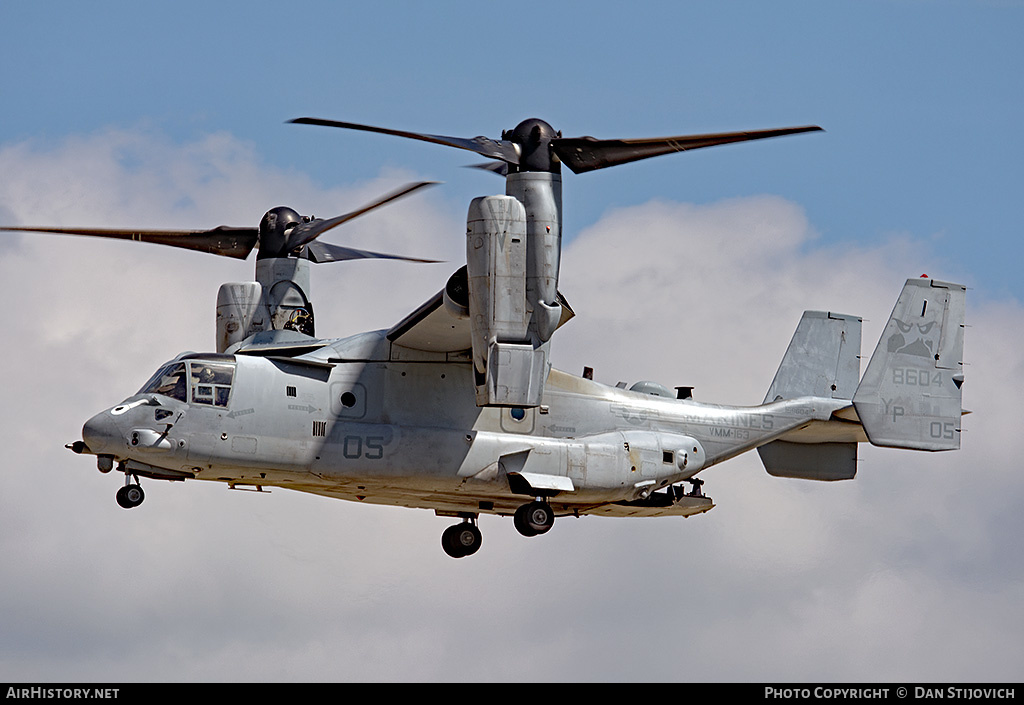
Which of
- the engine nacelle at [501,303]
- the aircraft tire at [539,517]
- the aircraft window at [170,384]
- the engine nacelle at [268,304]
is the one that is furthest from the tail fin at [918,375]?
the aircraft window at [170,384]

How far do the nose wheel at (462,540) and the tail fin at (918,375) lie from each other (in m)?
5.94

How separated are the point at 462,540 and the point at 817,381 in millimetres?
6120

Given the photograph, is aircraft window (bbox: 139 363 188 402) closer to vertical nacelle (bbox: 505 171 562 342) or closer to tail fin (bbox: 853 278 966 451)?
vertical nacelle (bbox: 505 171 562 342)

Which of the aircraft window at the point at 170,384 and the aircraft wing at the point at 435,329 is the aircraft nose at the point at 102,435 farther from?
the aircraft wing at the point at 435,329

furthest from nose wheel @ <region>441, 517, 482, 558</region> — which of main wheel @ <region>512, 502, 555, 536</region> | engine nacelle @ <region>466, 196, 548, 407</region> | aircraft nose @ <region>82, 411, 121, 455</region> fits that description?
aircraft nose @ <region>82, 411, 121, 455</region>

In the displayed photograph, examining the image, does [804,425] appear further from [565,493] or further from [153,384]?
[153,384]

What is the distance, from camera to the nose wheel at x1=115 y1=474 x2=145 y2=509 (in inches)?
791

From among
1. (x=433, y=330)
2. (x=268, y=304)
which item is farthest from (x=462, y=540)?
(x=268, y=304)

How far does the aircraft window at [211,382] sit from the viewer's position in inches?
801

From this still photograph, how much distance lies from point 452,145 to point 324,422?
398cm

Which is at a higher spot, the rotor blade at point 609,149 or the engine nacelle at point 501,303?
the rotor blade at point 609,149
